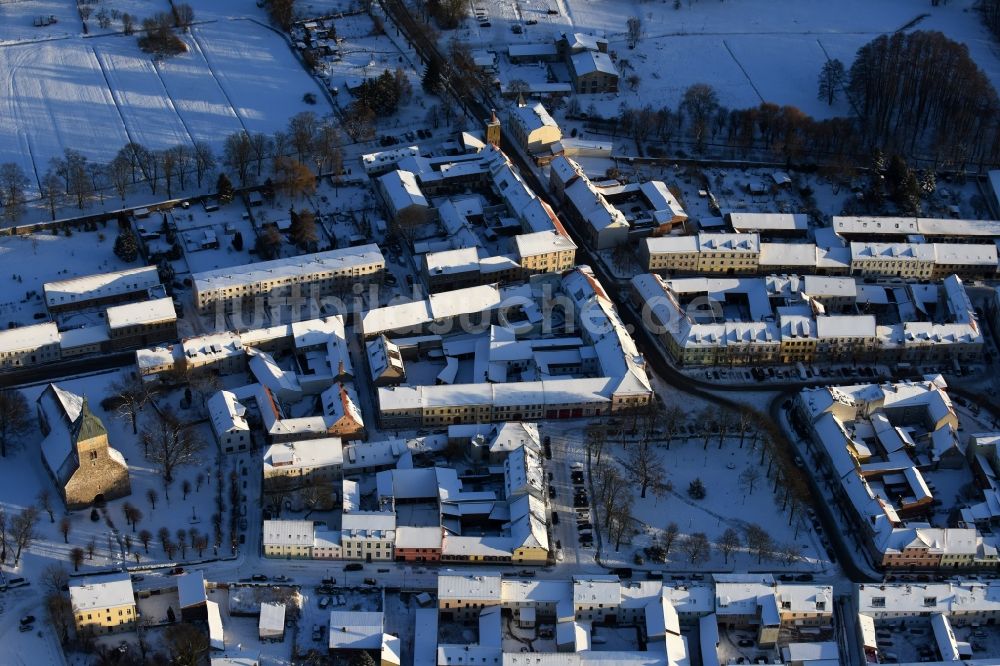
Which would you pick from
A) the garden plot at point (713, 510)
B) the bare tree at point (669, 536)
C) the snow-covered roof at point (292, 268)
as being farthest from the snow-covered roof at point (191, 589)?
the bare tree at point (669, 536)

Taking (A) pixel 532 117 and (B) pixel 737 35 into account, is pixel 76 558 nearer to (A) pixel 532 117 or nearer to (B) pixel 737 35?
(A) pixel 532 117

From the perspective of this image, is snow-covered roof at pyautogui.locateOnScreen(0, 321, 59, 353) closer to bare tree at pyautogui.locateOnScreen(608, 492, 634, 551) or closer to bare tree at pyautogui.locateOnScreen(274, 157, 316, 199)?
bare tree at pyautogui.locateOnScreen(274, 157, 316, 199)

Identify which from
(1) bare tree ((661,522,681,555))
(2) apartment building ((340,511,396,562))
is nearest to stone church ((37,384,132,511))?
(2) apartment building ((340,511,396,562))

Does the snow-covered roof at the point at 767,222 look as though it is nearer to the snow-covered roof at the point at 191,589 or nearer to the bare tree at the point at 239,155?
the bare tree at the point at 239,155

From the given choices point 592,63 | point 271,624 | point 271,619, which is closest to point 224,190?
point 592,63

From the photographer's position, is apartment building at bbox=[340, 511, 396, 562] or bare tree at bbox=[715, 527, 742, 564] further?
bare tree at bbox=[715, 527, 742, 564]
